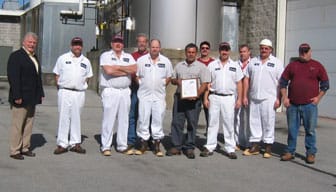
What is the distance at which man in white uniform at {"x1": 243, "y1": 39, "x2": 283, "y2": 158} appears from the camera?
33.9 ft

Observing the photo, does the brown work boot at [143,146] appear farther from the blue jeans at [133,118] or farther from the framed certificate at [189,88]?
the framed certificate at [189,88]

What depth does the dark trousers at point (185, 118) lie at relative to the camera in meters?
10.3

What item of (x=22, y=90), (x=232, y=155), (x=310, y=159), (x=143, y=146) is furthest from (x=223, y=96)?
(x=22, y=90)

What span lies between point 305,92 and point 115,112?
3006 millimetres

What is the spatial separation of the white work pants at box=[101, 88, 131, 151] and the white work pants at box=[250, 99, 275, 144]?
210 centimetres

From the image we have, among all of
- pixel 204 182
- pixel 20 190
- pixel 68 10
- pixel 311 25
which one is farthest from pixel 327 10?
pixel 68 10

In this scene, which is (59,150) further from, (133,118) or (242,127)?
(242,127)

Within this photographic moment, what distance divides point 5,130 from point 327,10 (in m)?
9.58

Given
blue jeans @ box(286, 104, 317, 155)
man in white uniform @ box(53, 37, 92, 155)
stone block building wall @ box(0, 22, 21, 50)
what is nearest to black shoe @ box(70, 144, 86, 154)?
man in white uniform @ box(53, 37, 92, 155)

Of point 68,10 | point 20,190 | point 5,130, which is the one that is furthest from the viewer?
point 68,10

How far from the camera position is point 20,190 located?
7.51 metres

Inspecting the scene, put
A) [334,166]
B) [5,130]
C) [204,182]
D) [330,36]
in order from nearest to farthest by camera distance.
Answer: [204,182]
[334,166]
[5,130]
[330,36]

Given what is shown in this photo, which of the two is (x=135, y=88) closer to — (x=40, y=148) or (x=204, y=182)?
(x=40, y=148)

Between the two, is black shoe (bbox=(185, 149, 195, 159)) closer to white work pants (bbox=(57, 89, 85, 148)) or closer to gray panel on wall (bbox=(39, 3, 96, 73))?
white work pants (bbox=(57, 89, 85, 148))
